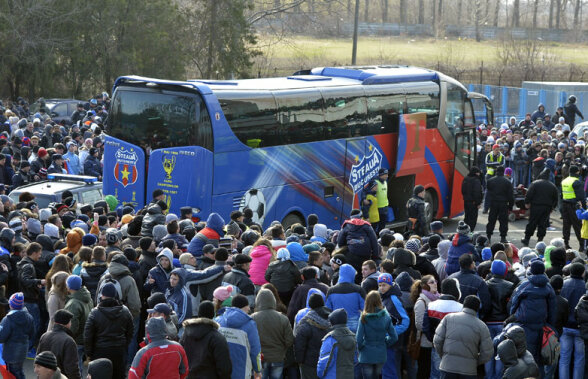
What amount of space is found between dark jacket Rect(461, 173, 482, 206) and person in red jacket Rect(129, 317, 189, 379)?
1261 centimetres

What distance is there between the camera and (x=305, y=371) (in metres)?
9.36

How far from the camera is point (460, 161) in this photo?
70.9 ft

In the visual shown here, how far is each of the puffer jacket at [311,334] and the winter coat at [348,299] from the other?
44 cm

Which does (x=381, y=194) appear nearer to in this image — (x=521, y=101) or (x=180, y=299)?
(x=180, y=299)

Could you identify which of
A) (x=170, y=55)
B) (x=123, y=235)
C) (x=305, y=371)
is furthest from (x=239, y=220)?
(x=170, y=55)

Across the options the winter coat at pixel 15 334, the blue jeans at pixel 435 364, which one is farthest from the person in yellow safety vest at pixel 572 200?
the winter coat at pixel 15 334

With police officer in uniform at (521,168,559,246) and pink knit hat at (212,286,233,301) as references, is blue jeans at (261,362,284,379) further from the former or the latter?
police officer in uniform at (521,168,559,246)

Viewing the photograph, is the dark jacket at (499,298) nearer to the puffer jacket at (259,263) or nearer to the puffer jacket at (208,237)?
the puffer jacket at (259,263)

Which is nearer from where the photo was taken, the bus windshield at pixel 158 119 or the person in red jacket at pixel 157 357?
the person in red jacket at pixel 157 357

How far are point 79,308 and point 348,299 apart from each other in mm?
3006

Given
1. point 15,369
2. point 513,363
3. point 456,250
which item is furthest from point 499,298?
point 15,369

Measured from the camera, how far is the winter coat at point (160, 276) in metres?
10.6

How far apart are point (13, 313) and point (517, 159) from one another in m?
17.2

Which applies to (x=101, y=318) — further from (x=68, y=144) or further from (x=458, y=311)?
(x=68, y=144)
